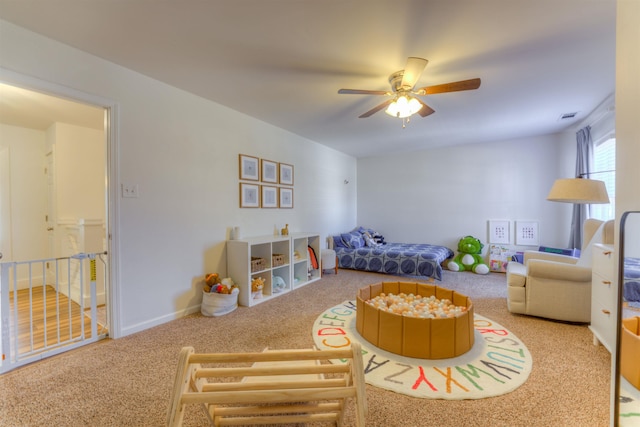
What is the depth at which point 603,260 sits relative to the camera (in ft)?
6.63

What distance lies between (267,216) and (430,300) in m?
2.29

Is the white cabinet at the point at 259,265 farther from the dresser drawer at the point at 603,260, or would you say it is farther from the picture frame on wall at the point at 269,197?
the dresser drawer at the point at 603,260

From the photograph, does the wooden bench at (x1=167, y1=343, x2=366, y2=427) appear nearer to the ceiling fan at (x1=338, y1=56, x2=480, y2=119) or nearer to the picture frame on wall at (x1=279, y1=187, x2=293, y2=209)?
the ceiling fan at (x1=338, y1=56, x2=480, y2=119)

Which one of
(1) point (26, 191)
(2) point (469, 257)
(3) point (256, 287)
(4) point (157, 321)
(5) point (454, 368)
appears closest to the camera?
(5) point (454, 368)

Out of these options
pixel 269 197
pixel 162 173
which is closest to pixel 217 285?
pixel 162 173

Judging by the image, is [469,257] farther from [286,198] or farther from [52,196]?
[52,196]

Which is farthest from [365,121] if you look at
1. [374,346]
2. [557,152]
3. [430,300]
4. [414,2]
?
[557,152]

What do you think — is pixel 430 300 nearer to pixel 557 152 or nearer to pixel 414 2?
pixel 414 2

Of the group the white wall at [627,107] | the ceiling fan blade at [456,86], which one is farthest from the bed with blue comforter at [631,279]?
the ceiling fan blade at [456,86]

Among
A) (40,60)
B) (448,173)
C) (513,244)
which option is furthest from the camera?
(448,173)

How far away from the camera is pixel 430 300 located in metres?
2.49

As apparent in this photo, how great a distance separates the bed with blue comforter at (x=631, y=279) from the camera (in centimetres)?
104

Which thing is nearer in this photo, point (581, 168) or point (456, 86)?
point (456, 86)

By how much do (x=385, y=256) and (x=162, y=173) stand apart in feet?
11.1
